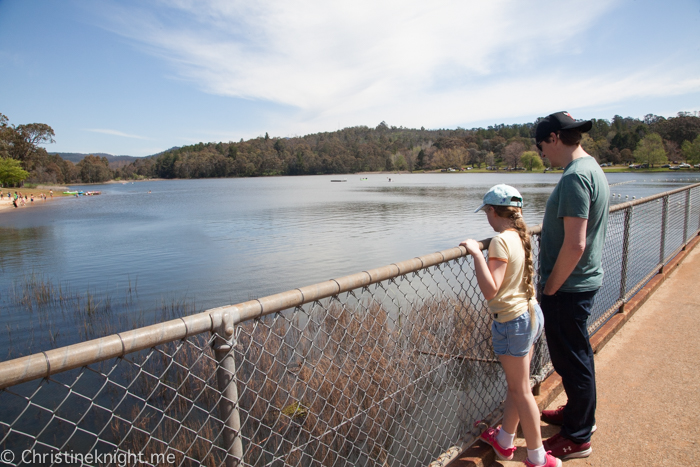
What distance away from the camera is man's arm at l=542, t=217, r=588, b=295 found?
2535 mm

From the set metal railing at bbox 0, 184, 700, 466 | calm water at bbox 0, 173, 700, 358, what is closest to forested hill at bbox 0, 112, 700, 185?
calm water at bbox 0, 173, 700, 358

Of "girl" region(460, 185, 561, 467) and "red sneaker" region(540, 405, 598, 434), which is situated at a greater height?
"girl" region(460, 185, 561, 467)

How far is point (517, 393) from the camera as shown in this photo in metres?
2.61

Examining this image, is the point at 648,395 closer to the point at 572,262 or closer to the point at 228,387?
the point at 572,262

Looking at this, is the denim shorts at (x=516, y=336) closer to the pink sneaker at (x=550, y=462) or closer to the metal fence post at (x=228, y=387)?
the pink sneaker at (x=550, y=462)

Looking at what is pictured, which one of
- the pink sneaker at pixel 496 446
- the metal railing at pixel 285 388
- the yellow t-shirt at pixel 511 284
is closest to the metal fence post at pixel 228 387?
the metal railing at pixel 285 388

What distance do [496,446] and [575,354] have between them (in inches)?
32.0

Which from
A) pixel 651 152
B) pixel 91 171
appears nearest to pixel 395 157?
pixel 651 152

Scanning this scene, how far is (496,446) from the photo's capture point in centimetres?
287

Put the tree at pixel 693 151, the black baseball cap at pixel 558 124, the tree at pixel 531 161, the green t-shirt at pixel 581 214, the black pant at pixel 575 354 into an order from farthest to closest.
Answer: the tree at pixel 531 161 < the tree at pixel 693 151 < the black pant at pixel 575 354 < the black baseball cap at pixel 558 124 < the green t-shirt at pixel 581 214

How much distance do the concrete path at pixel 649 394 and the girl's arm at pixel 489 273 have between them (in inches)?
51.9

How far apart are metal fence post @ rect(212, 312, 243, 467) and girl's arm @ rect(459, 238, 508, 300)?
139cm

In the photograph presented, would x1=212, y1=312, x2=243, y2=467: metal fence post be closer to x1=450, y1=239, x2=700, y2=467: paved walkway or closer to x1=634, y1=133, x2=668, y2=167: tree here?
x1=450, y1=239, x2=700, y2=467: paved walkway

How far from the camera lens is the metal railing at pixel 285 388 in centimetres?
173
